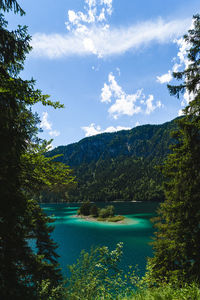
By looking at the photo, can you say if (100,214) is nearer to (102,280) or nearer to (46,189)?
(102,280)

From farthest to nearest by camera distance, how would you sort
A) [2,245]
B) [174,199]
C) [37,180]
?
1. [174,199]
2. [37,180]
3. [2,245]

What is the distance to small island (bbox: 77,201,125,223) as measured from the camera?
67794mm

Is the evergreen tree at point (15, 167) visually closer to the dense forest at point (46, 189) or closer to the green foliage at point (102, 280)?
the dense forest at point (46, 189)

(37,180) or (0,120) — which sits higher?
(0,120)

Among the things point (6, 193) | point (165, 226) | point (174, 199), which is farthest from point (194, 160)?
point (6, 193)

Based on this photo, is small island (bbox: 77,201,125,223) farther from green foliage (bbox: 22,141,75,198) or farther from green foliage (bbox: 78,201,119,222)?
green foliage (bbox: 22,141,75,198)

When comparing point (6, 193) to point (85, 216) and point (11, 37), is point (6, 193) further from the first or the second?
point (85, 216)

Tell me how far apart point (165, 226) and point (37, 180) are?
872 centimetres

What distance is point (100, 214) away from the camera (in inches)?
2874

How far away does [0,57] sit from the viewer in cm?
649

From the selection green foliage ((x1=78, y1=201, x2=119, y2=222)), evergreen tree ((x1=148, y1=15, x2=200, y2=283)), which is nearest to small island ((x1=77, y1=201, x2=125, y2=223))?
green foliage ((x1=78, y1=201, x2=119, y2=222))

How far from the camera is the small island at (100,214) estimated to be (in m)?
67.8

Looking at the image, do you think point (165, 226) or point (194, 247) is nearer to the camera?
point (194, 247)

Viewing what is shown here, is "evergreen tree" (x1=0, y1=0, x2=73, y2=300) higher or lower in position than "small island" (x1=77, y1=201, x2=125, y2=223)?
higher
